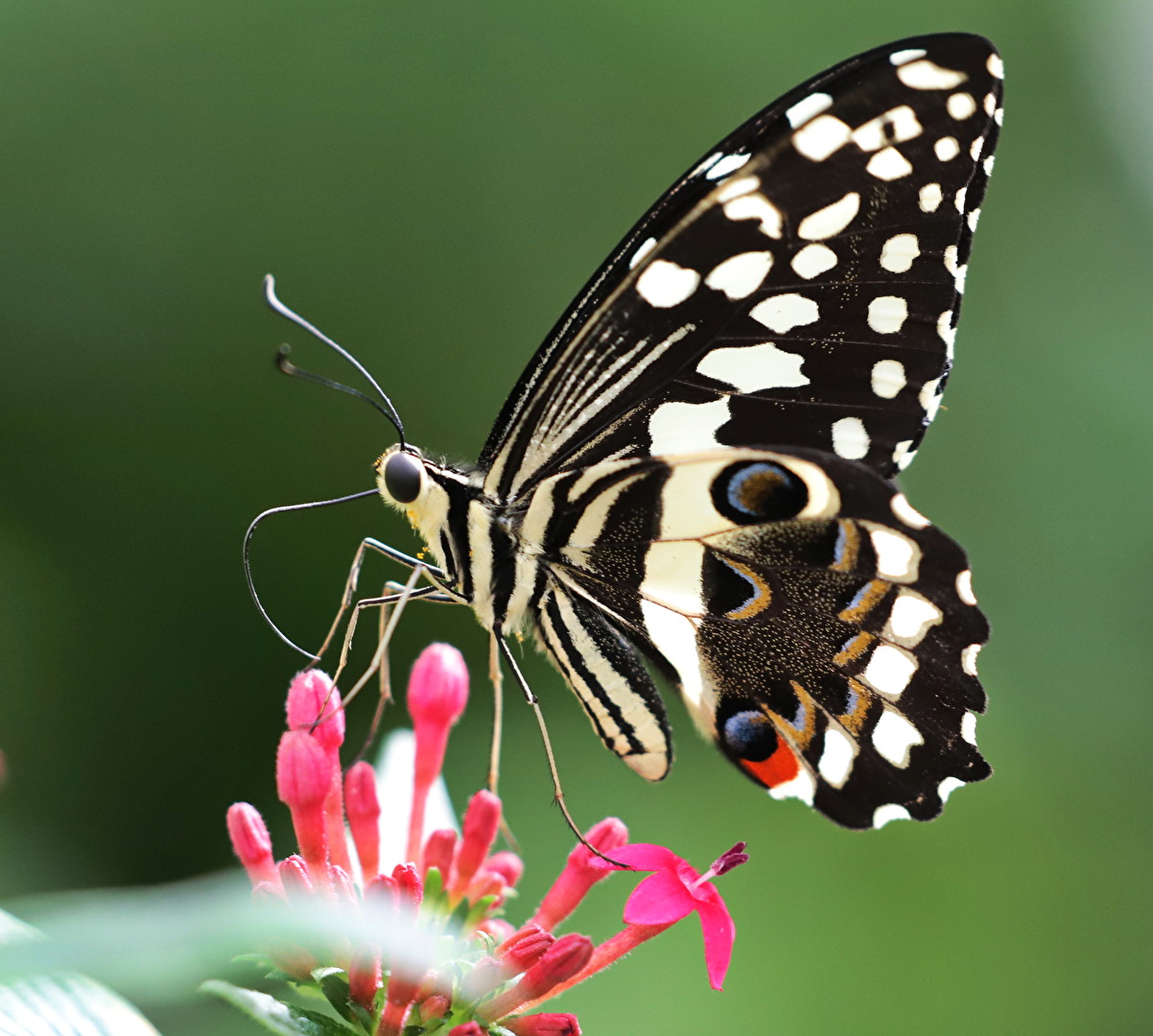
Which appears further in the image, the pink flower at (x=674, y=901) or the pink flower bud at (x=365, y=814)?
the pink flower bud at (x=365, y=814)

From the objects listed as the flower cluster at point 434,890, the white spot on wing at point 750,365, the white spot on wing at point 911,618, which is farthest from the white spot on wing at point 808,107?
the flower cluster at point 434,890

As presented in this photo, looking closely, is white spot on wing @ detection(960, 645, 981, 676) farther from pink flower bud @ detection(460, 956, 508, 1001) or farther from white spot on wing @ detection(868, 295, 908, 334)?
pink flower bud @ detection(460, 956, 508, 1001)

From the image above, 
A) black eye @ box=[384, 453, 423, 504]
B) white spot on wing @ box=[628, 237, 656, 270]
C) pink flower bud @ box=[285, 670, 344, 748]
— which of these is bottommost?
pink flower bud @ box=[285, 670, 344, 748]

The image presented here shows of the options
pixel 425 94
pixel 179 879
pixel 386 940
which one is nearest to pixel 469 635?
pixel 179 879

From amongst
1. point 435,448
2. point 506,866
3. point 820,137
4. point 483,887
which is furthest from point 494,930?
point 435,448

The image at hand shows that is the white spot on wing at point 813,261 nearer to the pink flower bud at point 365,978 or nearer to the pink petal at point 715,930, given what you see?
the pink petal at point 715,930

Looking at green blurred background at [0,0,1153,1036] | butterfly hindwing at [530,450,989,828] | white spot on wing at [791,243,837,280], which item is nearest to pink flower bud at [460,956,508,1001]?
butterfly hindwing at [530,450,989,828]
